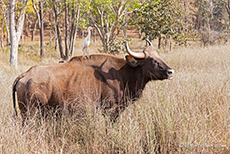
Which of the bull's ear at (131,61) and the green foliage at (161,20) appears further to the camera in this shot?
the green foliage at (161,20)

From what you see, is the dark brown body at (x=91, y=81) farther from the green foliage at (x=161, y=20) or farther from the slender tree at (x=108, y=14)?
the green foliage at (x=161, y=20)

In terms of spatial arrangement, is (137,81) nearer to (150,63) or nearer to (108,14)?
(150,63)

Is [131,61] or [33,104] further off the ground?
[131,61]

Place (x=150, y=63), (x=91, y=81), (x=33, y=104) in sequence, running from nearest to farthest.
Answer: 1. (x=33, y=104)
2. (x=91, y=81)
3. (x=150, y=63)

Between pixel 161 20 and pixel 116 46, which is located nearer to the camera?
pixel 161 20

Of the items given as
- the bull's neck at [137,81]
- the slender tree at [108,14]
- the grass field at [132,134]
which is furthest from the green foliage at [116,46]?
the grass field at [132,134]

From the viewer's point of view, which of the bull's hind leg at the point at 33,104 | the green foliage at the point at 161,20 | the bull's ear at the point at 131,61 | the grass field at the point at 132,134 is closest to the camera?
the grass field at the point at 132,134

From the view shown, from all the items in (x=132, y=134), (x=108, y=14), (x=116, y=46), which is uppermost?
(x=108, y=14)

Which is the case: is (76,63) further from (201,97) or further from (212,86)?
(212,86)

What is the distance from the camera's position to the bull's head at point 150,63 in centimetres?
434

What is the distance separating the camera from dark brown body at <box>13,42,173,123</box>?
13.0 ft

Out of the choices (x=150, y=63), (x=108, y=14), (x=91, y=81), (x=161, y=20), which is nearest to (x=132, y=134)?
(x=91, y=81)

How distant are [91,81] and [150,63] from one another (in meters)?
1.14

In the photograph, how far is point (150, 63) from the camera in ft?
14.6
